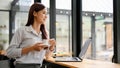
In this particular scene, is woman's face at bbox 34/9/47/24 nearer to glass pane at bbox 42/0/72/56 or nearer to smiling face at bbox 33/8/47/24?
smiling face at bbox 33/8/47/24

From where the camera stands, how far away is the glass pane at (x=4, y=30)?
7.75m

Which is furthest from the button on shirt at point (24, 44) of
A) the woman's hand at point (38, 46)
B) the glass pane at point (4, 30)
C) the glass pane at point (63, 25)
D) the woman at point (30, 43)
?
the glass pane at point (4, 30)

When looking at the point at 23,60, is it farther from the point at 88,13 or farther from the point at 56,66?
the point at 88,13

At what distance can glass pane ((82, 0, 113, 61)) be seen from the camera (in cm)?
261

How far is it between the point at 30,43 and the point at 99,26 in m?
1.39

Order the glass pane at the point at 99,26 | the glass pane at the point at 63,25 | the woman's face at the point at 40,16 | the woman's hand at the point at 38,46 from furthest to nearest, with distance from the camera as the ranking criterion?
the glass pane at the point at 63,25
the glass pane at the point at 99,26
the woman's face at the point at 40,16
the woman's hand at the point at 38,46

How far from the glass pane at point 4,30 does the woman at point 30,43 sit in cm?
610

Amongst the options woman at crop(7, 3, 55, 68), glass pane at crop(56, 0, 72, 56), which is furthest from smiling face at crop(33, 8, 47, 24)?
glass pane at crop(56, 0, 72, 56)

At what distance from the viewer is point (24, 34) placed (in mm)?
1787

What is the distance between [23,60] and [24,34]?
0.22m

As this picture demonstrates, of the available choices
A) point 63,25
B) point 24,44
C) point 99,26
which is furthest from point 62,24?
point 24,44

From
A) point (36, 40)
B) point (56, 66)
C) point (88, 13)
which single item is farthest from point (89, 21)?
point (36, 40)

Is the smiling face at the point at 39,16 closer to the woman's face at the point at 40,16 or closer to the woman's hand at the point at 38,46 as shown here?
the woman's face at the point at 40,16

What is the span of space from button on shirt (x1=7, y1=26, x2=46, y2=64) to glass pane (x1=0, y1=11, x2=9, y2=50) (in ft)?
20.2
